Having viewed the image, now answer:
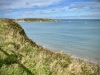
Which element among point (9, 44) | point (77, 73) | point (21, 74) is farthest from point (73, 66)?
point (9, 44)

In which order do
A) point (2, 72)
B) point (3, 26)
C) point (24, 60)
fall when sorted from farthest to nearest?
point (3, 26), point (24, 60), point (2, 72)

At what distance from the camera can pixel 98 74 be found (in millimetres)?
9844

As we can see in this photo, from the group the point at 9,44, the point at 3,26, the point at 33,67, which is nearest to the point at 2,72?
the point at 33,67

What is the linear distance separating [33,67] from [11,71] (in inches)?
59.7

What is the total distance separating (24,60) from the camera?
9.30 meters

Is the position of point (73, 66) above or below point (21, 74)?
below

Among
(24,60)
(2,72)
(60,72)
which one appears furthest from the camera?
(24,60)

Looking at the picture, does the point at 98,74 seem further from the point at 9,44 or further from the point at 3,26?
the point at 3,26

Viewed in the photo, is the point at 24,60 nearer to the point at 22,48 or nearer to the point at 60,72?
the point at 60,72

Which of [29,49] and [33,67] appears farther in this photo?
[29,49]

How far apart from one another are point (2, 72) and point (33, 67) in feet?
6.15

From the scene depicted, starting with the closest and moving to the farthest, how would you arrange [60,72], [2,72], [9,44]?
[2,72] → [60,72] → [9,44]

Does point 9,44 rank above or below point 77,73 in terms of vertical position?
above

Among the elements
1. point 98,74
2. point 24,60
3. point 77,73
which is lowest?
point 98,74
